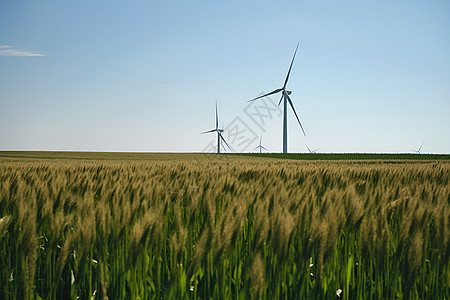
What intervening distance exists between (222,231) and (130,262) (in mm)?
499

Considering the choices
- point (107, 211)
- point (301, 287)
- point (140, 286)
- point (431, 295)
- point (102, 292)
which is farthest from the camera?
point (107, 211)

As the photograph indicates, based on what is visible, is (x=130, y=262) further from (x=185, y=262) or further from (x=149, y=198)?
(x=149, y=198)

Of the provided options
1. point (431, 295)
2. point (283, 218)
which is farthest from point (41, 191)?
point (431, 295)

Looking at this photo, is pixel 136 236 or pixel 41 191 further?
pixel 41 191

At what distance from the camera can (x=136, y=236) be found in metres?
1.84

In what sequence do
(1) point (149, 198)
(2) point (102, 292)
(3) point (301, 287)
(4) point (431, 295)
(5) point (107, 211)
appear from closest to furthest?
(2) point (102, 292) < (3) point (301, 287) < (4) point (431, 295) < (5) point (107, 211) < (1) point (149, 198)

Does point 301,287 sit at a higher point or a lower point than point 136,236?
lower

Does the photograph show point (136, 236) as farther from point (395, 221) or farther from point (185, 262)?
point (395, 221)

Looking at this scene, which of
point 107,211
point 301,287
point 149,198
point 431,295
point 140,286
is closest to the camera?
point 301,287

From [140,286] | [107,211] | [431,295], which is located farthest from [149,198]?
[431,295]

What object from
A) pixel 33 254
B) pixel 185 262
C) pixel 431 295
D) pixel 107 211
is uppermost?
pixel 107 211

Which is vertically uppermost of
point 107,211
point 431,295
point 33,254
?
point 107,211

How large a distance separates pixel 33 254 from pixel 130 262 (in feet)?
1.56

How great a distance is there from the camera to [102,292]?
1.64 metres
